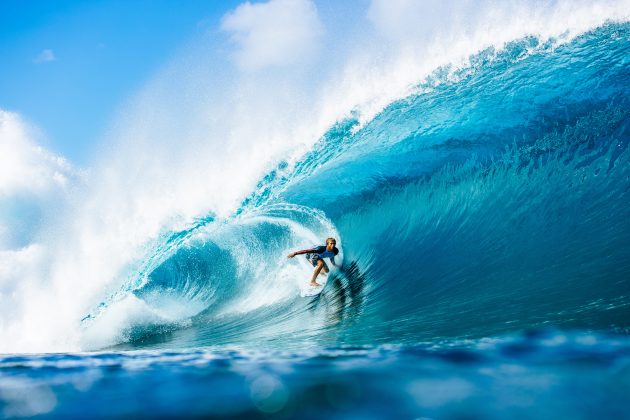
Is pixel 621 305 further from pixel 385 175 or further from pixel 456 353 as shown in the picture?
pixel 385 175

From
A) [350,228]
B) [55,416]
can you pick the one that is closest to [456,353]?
[55,416]

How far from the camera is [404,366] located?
1.46 meters

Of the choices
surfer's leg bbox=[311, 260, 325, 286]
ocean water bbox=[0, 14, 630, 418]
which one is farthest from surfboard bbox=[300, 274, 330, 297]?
ocean water bbox=[0, 14, 630, 418]

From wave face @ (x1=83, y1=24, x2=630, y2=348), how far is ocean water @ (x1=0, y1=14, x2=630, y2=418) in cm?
4

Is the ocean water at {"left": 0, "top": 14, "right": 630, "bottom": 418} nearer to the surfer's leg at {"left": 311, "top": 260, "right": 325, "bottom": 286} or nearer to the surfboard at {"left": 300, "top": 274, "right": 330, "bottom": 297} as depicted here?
the surfboard at {"left": 300, "top": 274, "right": 330, "bottom": 297}

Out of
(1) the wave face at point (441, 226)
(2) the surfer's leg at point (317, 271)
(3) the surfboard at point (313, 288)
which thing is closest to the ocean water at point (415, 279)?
(1) the wave face at point (441, 226)

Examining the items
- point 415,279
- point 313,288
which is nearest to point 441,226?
point 415,279

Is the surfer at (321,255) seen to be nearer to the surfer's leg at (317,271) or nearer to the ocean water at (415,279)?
the surfer's leg at (317,271)

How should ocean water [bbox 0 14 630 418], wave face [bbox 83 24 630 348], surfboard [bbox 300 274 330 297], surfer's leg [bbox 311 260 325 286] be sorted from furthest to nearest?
1. surfer's leg [bbox 311 260 325 286]
2. surfboard [bbox 300 274 330 297]
3. wave face [bbox 83 24 630 348]
4. ocean water [bbox 0 14 630 418]

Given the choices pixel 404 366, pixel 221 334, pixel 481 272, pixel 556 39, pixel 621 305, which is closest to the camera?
pixel 404 366

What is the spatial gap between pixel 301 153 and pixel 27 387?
35.1 feet

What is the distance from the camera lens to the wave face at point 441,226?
15.2 ft

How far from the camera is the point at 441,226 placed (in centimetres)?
748

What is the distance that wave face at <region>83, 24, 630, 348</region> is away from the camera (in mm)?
4633
